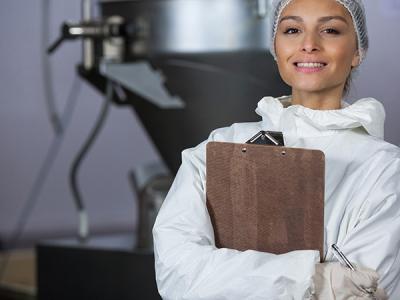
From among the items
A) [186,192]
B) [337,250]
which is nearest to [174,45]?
[186,192]

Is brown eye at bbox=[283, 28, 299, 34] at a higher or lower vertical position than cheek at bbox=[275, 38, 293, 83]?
higher

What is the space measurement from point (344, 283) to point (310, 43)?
335mm

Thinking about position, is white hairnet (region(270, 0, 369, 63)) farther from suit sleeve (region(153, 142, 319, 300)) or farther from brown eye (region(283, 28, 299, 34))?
suit sleeve (region(153, 142, 319, 300))

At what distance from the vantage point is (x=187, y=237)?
1215 millimetres

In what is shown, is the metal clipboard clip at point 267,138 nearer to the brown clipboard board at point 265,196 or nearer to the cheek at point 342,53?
the brown clipboard board at point 265,196

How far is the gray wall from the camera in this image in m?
3.47

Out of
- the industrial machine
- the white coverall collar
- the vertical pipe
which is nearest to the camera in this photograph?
the white coverall collar

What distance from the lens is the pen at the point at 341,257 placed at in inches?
44.2

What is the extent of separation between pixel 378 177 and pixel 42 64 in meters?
2.47

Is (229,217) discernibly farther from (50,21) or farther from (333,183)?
(50,21)

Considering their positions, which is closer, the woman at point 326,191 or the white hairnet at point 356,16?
the woman at point 326,191

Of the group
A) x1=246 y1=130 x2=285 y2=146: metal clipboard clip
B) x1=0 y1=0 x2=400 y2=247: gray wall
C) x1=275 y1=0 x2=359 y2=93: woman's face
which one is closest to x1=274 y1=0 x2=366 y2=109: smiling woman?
x1=275 y1=0 x2=359 y2=93: woman's face

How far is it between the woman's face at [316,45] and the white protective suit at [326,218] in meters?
0.04

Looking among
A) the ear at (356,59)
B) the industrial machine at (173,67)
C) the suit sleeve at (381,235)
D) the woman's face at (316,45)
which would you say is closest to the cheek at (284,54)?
the woman's face at (316,45)
